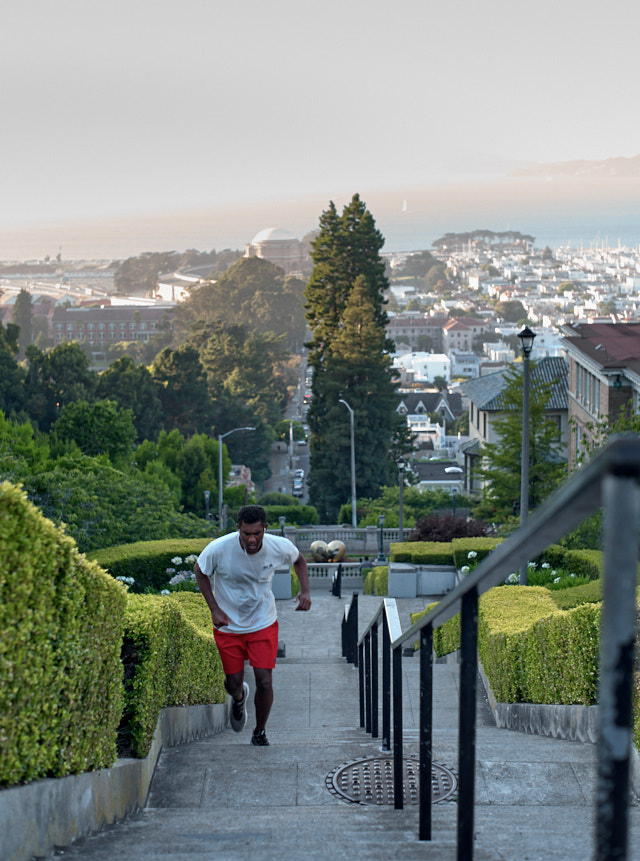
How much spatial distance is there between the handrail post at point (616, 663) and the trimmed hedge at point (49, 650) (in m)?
2.15

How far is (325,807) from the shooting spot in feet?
18.2

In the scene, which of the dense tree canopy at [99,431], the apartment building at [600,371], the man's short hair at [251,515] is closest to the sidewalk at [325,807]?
the man's short hair at [251,515]

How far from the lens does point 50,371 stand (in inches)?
2579

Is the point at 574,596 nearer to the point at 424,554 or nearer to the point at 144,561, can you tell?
the point at 144,561

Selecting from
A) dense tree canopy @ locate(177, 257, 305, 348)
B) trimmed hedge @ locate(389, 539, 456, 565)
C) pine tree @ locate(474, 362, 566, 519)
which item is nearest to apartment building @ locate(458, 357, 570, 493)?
pine tree @ locate(474, 362, 566, 519)

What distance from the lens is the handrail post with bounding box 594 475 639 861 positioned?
67.9 inches

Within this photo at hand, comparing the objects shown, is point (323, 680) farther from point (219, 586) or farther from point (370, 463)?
point (370, 463)

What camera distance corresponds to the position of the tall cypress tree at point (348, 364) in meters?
58.9

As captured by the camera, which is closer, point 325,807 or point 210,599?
point 325,807

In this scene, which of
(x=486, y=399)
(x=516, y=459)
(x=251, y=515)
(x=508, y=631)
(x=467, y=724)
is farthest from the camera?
(x=486, y=399)

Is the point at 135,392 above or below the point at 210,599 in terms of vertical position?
below

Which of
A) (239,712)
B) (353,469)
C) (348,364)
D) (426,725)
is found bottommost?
(353,469)

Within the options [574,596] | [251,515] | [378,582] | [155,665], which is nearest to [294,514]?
[378,582]

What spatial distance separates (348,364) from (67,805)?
55.2 meters
